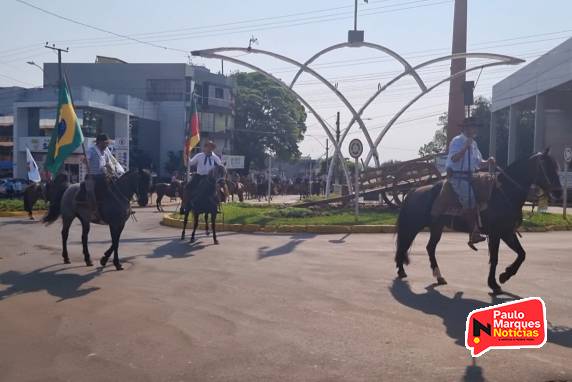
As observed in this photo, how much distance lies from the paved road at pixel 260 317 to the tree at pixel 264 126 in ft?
200

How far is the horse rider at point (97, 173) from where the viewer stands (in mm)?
10336

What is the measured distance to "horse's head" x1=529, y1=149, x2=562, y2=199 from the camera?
8.39 meters

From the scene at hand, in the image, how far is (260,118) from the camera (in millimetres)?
73625

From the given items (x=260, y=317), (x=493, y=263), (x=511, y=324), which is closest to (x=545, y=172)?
(x=493, y=263)

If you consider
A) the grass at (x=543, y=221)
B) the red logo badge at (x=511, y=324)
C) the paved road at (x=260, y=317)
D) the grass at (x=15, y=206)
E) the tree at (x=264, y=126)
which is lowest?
the paved road at (x=260, y=317)

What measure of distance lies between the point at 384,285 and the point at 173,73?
61.4 m

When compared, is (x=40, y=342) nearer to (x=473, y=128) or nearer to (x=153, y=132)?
(x=473, y=128)

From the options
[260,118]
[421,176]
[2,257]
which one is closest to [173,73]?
[260,118]

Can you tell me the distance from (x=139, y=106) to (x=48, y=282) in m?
54.7

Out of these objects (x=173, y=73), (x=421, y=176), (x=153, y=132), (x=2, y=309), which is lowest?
(x=2, y=309)

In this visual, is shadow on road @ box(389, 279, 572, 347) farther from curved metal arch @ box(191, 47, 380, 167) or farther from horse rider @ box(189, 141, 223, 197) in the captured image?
curved metal arch @ box(191, 47, 380, 167)

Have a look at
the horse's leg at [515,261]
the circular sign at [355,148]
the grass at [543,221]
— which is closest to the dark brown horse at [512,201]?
the horse's leg at [515,261]

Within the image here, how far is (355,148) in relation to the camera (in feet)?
64.3

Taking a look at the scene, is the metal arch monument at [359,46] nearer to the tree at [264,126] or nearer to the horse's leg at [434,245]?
the horse's leg at [434,245]
